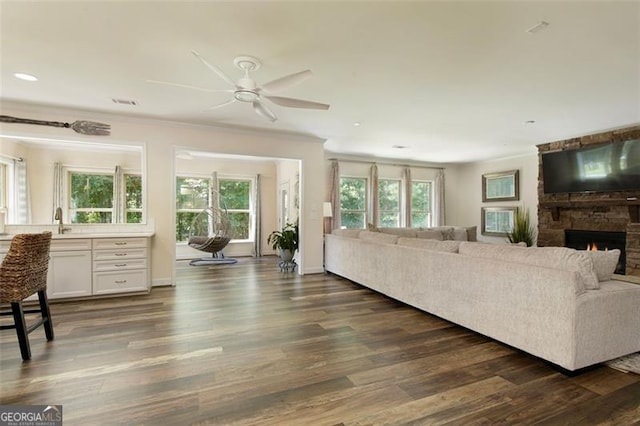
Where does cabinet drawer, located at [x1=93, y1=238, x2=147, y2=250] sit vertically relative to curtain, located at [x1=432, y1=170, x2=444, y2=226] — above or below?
below

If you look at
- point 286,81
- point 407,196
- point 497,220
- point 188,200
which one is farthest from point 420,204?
point 286,81

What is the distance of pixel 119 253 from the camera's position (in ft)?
13.6

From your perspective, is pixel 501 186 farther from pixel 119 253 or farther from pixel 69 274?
pixel 69 274

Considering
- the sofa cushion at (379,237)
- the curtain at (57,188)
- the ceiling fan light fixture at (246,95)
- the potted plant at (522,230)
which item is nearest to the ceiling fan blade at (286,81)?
the ceiling fan light fixture at (246,95)

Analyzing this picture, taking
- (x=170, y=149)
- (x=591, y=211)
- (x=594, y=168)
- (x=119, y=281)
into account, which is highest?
(x=170, y=149)

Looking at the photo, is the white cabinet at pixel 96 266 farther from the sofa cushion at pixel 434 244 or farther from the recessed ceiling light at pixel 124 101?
the sofa cushion at pixel 434 244

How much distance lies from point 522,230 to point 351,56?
6.06 m

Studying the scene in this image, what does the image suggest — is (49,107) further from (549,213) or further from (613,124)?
(549,213)

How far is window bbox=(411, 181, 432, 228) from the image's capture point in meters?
8.62

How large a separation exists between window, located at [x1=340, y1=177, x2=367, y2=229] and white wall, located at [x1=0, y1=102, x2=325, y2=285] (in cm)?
205

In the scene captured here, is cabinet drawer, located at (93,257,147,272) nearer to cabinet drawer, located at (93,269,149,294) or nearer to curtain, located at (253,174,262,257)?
cabinet drawer, located at (93,269,149,294)

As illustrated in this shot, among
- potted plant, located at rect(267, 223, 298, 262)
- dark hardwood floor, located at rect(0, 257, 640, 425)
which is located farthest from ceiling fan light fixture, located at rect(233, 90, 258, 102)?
potted plant, located at rect(267, 223, 298, 262)

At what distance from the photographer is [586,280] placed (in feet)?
7.41

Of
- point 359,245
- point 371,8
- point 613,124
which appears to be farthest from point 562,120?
point 371,8
